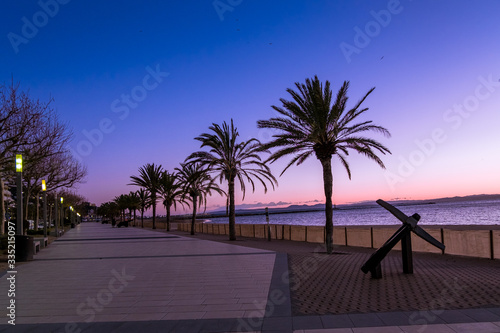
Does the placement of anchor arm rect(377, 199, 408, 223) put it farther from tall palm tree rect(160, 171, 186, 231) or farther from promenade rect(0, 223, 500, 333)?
tall palm tree rect(160, 171, 186, 231)

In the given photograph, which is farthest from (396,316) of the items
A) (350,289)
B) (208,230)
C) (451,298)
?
(208,230)

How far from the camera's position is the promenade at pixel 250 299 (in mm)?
5852

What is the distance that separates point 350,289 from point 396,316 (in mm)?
2176

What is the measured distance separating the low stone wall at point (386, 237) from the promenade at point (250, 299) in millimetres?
746

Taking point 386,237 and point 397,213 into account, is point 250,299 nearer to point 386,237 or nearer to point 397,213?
point 397,213

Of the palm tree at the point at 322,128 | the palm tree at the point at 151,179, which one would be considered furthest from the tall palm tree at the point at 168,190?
the palm tree at the point at 322,128

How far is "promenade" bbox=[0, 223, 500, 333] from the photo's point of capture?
5.85 m

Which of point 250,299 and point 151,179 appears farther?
point 151,179

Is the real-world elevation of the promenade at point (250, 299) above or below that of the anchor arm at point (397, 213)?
below

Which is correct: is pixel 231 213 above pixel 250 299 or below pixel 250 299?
above

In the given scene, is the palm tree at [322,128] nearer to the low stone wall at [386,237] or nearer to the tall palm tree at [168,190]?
the low stone wall at [386,237]

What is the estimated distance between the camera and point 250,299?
752cm

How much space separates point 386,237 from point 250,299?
10.9 m

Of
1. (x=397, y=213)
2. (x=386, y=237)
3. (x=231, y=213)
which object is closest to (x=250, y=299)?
(x=397, y=213)
